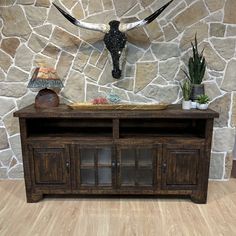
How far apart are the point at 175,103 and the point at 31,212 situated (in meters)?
1.74

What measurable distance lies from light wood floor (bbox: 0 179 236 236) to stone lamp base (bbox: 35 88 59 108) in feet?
2.99

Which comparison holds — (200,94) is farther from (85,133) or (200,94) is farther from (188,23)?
(85,133)

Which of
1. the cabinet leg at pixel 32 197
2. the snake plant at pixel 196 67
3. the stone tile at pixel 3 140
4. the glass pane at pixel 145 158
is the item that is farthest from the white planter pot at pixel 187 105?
the stone tile at pixel 3 140

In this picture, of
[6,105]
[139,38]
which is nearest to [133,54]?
[139,38]

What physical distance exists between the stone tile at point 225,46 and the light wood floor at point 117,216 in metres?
1.40

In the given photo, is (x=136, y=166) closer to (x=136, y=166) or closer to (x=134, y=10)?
(x=136, y=166)

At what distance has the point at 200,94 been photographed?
2354 millimetres

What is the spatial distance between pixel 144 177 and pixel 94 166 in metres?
0.48

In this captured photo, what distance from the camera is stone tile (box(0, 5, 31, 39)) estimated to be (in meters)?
2.46

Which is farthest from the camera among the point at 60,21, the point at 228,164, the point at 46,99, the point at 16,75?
the point at 228,164

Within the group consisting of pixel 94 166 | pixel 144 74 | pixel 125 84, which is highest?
pixel 144 74

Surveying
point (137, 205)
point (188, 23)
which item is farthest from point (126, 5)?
point (137, 205)

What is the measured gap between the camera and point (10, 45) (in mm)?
2531

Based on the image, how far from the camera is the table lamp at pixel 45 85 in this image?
2299mm
